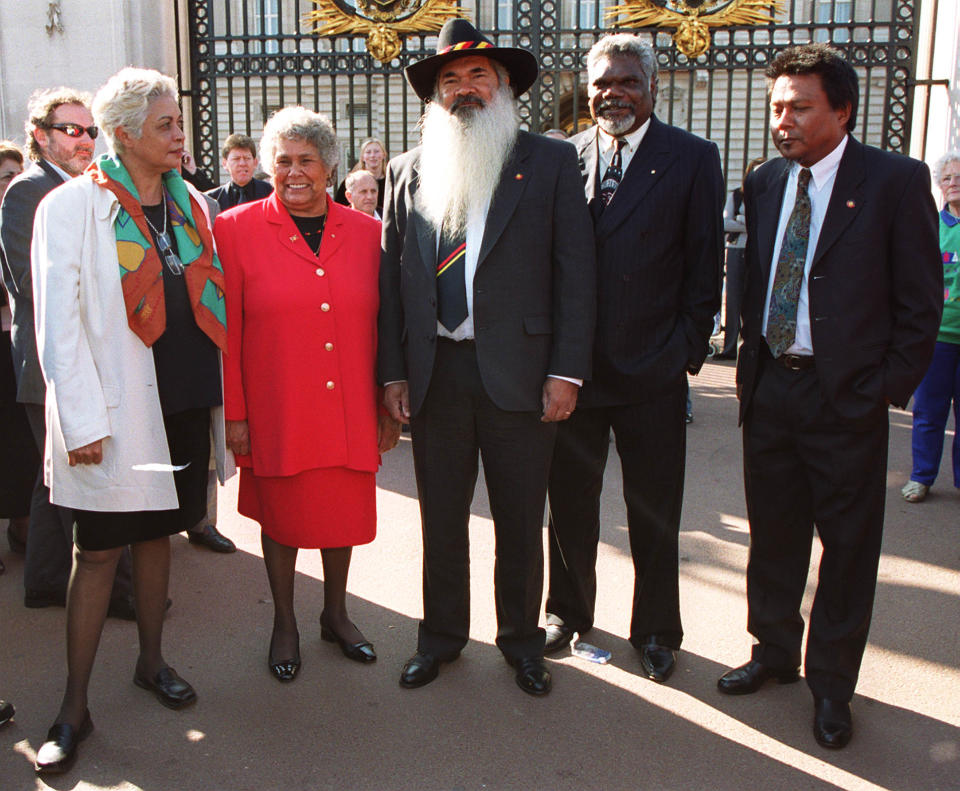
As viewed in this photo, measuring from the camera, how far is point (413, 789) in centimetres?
256

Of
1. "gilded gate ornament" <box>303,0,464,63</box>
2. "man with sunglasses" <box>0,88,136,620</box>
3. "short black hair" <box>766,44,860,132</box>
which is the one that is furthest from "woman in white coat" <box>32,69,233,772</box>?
"gilded gate ornament" <box>303,0,464,63</box>

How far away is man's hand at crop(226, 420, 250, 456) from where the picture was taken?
10.2 ft

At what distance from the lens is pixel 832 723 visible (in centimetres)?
281

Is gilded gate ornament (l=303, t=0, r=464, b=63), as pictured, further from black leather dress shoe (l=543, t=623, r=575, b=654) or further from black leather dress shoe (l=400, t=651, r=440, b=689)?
black leather dress shoe (l=400, t=651, r=440, b=689)

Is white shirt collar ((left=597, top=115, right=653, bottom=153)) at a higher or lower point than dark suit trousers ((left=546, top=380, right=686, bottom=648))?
higher

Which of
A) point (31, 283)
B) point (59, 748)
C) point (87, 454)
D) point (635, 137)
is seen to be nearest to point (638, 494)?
point (635, 137)

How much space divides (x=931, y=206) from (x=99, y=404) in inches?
98.6

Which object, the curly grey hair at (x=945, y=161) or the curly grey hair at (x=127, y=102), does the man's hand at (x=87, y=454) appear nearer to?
the curly grey hair at (x=127, y=102)

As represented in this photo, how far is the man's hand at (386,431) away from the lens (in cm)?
331

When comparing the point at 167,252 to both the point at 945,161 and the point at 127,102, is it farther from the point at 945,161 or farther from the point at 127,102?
the point at 945,161

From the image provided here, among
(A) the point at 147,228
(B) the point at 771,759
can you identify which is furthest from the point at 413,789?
(A) the point at 147,228

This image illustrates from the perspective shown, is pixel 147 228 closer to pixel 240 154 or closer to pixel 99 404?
pixel 99 404

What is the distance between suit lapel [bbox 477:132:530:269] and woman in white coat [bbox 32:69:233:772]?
0.86 meters

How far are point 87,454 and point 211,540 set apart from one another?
1843 millimetres
